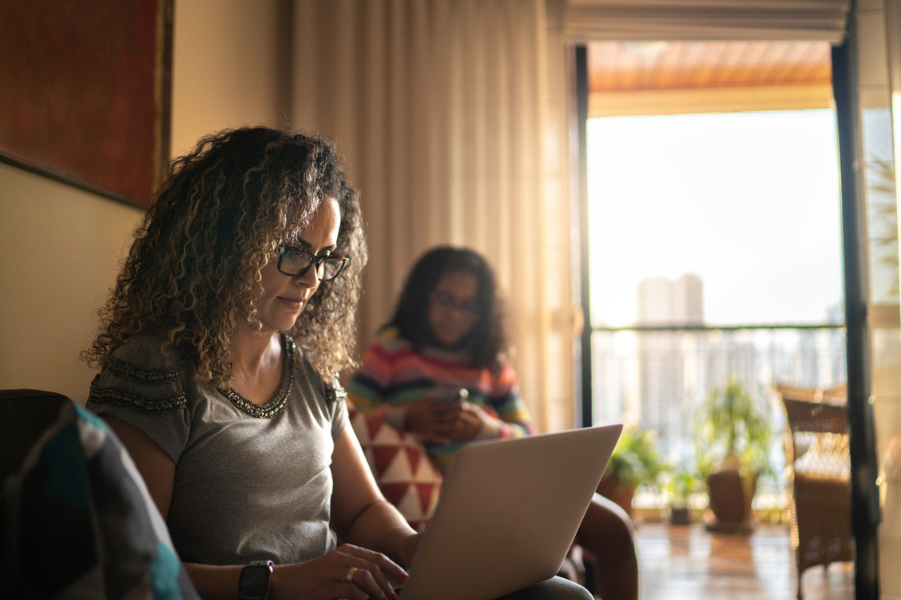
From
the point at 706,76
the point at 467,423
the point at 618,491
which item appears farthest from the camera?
the point at 706,76

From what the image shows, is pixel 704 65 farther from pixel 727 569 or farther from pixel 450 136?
pixel 727 569

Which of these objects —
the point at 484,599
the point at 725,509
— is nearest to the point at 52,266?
the point at 484,599

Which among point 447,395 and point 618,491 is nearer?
point 447,395

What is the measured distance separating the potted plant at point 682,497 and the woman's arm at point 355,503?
3301 millimetres

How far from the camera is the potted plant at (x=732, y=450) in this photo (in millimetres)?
3947

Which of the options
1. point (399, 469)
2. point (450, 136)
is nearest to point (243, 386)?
point (399, 469)

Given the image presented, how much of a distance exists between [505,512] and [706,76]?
4418 mm

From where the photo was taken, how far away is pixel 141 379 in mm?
983

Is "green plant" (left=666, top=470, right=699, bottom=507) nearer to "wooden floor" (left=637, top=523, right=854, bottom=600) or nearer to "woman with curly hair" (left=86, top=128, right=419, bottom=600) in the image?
"wooden floor" (left=637, top=523, right=854, bottom=600)

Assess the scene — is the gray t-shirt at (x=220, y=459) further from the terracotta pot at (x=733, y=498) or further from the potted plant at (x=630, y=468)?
the terracotta pot at (x=733, y=498)

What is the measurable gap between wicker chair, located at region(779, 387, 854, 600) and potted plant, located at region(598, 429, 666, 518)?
2.88 feet

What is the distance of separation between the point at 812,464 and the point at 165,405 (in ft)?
9.11

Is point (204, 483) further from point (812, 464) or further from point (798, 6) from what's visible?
point (798, 6)

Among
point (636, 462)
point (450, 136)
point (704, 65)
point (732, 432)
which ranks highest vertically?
point (704, 65)
